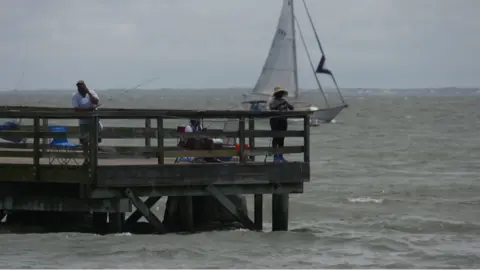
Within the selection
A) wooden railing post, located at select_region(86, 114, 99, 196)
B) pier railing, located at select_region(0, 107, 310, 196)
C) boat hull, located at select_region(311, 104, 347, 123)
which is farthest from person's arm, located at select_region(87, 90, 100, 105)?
boat hull, located at select_region(311, 104, 347, 123)

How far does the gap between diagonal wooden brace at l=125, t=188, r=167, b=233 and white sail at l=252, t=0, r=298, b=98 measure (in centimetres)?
4499

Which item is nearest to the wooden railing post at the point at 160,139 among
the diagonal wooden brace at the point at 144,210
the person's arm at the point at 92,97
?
the diagonal wooden brace at the point at 144,210

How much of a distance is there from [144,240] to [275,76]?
46813 millimetres

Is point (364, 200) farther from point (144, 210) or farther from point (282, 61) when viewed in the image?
point (282, 61)

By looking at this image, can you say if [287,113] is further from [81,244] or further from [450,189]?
[450,189]

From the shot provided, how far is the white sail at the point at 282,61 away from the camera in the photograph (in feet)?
204

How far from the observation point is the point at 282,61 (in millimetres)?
62312

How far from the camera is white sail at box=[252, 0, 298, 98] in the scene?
204ft

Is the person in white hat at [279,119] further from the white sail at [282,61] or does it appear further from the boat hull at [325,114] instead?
the boat hull at [325,114]

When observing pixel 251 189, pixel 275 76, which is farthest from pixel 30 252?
pixel 275 76

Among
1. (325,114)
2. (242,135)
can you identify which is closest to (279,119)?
(242,135)

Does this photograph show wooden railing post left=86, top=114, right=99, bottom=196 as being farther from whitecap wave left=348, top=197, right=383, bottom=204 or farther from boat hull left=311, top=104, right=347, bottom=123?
boat hull left=311, top=104, right=347, bottom=123

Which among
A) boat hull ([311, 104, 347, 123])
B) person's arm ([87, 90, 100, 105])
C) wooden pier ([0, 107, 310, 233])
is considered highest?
person's arm ([87, 90, 100, 105])

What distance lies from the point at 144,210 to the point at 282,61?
4703 centimetres
